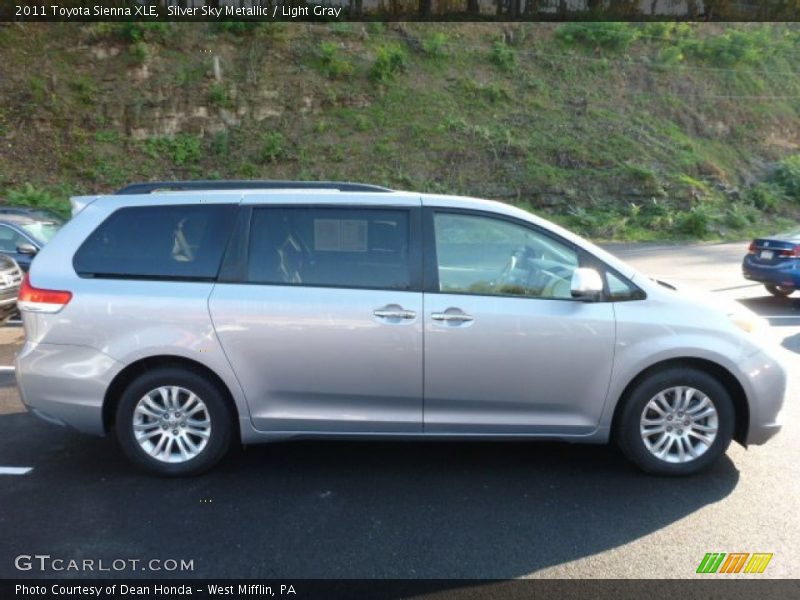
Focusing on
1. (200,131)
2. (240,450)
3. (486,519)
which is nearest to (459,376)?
(486,519)

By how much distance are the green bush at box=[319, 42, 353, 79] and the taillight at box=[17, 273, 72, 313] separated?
2693 cm

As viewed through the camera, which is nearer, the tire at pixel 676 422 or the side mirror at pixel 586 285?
the side mirror at pixel 586 285

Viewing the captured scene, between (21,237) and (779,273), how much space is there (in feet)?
39.2

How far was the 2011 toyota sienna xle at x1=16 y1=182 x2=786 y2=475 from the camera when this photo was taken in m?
4.28

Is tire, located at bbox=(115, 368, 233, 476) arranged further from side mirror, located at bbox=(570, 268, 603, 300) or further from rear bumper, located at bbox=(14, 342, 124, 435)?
side mirror, located at bbox=(570, 268, 603, 300)

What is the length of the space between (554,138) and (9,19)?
70.8 ft

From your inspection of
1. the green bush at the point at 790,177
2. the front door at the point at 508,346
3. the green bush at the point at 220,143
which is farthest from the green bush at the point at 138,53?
the front door at the point at 508,346

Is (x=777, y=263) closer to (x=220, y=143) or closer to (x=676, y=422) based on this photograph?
(x=676, y=422)

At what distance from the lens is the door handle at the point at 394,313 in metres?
4.26

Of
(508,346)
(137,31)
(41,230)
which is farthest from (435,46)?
(508,346)

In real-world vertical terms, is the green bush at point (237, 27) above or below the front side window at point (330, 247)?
above

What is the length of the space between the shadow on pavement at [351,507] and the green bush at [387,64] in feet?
88.0

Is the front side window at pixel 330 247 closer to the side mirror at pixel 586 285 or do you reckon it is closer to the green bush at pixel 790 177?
the side mirror at pixel 586 285

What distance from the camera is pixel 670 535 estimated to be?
3750 mm
